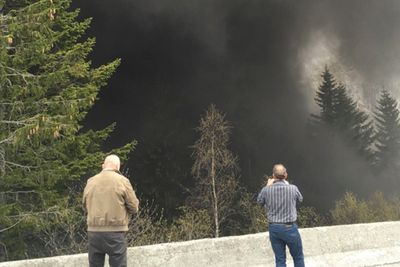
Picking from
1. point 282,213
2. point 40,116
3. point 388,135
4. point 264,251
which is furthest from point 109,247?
point 388,135

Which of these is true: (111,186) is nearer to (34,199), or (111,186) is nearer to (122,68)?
(34,199)

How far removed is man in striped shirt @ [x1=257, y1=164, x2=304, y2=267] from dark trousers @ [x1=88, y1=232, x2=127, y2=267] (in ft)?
6.54

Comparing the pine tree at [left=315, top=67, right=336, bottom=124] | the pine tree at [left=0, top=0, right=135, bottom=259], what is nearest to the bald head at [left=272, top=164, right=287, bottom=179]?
the pine tree at [left=0, top=0, right=135, bottom=259]

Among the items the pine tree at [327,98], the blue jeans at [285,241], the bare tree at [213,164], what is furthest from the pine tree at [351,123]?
the blue jeans at [285,241]

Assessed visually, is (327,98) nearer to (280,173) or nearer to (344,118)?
(344,118)

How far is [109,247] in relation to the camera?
16.9ft

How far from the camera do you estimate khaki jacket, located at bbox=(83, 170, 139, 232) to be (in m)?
5.07

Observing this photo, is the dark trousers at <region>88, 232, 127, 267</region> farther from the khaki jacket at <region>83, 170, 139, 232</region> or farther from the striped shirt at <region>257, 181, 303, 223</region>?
the striped shirt at <region>257, 181, 303, 223</region>

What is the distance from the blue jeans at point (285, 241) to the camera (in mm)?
6156

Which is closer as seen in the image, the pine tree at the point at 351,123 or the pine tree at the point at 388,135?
the pine tree at the point at 388,135

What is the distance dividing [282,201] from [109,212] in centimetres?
228

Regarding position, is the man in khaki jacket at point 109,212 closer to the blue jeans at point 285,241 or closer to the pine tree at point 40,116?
the blue jeans at point 285,241

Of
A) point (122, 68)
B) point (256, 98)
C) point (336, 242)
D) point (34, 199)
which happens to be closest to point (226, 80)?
point (256, 98)

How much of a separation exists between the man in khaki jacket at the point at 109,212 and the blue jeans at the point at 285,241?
200 centimetres
